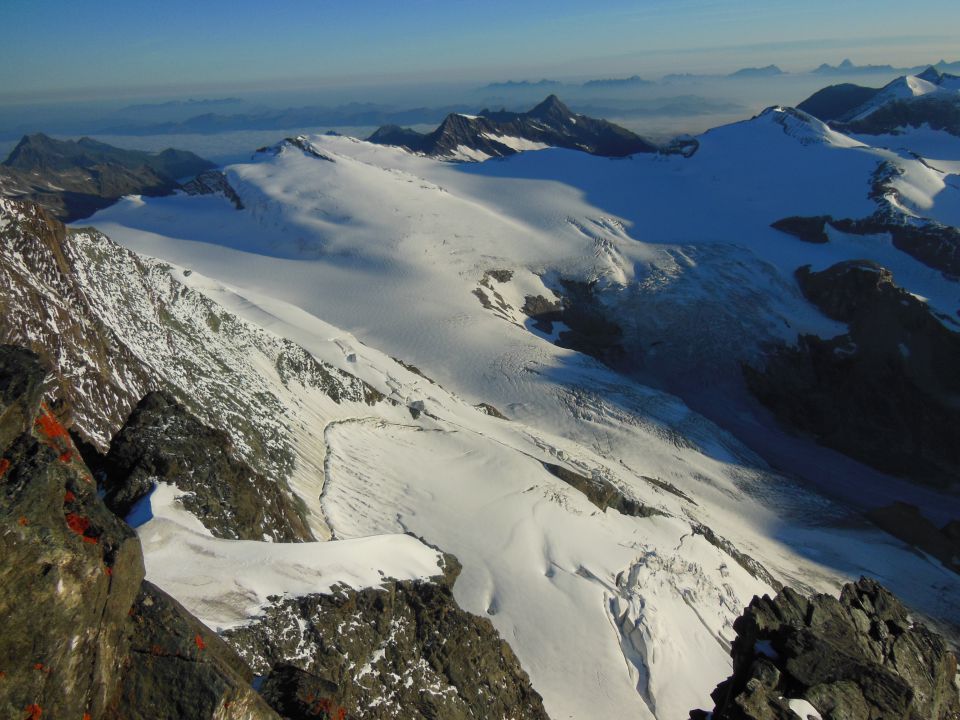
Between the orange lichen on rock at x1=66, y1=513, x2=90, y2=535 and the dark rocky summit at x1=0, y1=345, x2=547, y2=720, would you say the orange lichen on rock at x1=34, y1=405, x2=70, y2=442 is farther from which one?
the orange lichen on rock at x1=66, y1=513, x2=90, y2=535

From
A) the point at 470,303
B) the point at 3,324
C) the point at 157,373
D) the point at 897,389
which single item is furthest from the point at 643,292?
the point at 3,324

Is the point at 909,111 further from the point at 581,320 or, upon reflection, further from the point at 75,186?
the point at 75,186

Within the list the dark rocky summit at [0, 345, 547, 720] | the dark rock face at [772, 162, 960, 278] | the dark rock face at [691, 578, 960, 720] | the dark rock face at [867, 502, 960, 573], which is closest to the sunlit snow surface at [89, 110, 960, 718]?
the dark rocky summit at [0, 345, 547, 720]

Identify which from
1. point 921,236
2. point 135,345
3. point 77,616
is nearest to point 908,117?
point 921,236

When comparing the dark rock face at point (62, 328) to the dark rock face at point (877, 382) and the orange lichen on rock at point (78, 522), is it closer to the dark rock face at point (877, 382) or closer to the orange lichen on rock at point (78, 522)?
the orange lichen on rock at point (78, 522)

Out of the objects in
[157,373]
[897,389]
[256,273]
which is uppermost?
[157,373]

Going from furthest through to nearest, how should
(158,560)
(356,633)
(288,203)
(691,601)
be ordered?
(288,203) < (691,601) < (356,633) < (158,560)

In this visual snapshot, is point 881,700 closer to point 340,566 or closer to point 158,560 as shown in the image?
point 340,566
